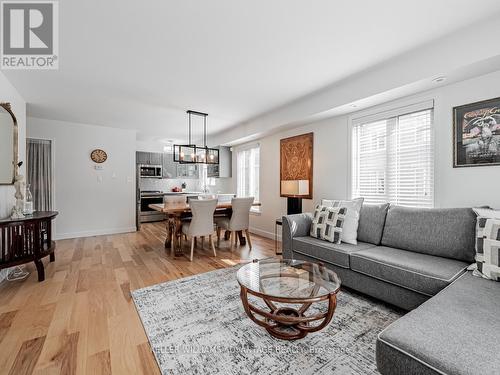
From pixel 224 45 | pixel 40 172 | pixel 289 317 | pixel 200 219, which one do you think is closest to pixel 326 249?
pixel 289 317

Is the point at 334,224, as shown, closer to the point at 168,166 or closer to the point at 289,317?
the point at 289,317

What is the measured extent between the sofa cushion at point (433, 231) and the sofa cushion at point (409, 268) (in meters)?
0.08

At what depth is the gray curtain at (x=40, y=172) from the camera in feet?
14.9

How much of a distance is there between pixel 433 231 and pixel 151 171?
6689 mm

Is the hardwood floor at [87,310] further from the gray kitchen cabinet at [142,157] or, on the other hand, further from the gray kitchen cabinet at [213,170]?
the gray kitchen cabinet at [142,157]

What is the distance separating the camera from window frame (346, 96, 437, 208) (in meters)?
2.61

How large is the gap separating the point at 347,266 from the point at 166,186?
6562 millimetres

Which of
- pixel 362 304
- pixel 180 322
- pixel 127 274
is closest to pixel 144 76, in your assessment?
pixel 127 274

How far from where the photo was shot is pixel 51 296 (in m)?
2.34

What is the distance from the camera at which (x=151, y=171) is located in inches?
273

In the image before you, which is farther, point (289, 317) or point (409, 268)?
point (409, 268)

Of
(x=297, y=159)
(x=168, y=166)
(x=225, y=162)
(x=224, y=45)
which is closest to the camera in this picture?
(x=224, y=45)

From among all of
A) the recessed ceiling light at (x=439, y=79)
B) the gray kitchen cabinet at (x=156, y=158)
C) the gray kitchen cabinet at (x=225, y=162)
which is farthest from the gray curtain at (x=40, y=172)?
the recessed ceiling light at (x=439, y=79)

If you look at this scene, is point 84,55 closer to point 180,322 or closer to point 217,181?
point 180,322
